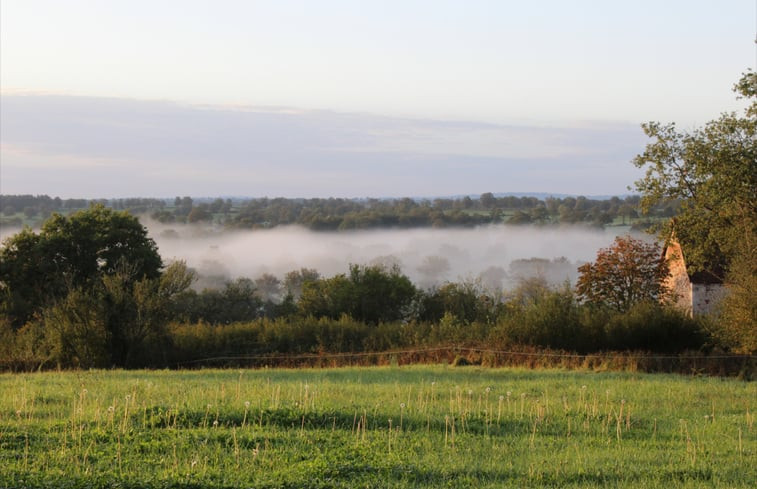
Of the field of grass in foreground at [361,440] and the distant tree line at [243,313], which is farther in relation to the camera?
the distant tree line at [243,313]

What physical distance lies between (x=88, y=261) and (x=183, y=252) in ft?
241

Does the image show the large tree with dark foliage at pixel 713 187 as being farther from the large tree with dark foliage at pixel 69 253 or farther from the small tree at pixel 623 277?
the large tree with dark foliage at pixel 69 253

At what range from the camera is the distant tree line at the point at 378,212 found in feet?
398

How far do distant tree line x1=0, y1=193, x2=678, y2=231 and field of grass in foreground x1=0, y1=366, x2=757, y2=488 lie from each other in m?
A: 107

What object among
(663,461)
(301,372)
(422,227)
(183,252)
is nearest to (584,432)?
(663,461)

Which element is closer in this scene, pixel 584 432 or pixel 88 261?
pixel 584 432

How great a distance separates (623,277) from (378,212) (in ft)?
364

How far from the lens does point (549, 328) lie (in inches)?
1103

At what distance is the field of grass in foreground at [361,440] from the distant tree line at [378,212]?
10661 cm

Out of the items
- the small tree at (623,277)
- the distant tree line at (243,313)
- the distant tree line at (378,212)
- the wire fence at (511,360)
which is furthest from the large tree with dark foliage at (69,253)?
the distant tree line at (378,212)

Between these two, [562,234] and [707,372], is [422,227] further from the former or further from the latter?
[707,372]

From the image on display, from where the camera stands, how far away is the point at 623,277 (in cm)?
3947

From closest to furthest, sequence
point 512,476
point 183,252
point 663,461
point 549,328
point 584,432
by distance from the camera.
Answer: point 512,476 < point 663,461 < point 584,432 < point 549,328 < point 183,252

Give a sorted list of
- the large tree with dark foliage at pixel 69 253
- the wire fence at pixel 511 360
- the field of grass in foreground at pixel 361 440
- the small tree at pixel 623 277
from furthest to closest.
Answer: the large tree with dark foliage at pixel 69 253, the small tree at pixel 623 277, the wire fence at pixel 511 360, the field of grass in foreground at pixel 361 440
